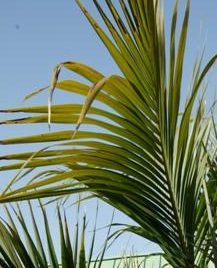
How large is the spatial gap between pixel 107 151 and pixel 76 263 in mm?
693

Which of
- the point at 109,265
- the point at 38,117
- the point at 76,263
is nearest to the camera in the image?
the point at 38,117

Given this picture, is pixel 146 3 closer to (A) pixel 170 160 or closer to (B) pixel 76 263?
(A) pixel 170 160

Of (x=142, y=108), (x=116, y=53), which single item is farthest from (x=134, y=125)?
(x=116, y=53)

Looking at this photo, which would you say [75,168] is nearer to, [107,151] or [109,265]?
[107,151]

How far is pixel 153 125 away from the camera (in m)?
1.38

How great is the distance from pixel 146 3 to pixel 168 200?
510 millimetres

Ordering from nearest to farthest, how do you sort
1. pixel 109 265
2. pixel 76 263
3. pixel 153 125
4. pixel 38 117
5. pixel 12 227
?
pixel 38 117 → pixel 153 125 → pixel 12 227 → pixel 76 263 → pixel 109 265

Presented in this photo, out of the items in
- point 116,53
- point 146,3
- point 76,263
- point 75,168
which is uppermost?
point 146,3

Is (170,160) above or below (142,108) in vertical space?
below

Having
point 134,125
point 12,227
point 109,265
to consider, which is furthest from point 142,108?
point 109,265

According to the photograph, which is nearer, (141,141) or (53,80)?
(53,80)

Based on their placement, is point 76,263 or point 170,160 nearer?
point 170,160

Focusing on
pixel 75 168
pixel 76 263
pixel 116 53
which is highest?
pixel 116 53

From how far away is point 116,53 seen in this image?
133cm
